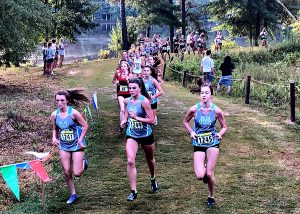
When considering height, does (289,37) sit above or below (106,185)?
above

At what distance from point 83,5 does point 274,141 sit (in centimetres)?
3357

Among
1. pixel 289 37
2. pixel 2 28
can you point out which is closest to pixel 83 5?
pixel 289 37

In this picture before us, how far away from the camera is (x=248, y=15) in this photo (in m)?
36.5

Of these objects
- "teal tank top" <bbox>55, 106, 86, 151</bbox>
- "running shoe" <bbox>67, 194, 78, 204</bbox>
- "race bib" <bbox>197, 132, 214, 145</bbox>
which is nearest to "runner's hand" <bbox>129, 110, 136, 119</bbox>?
"teal tank top" <bbox>55, 106, 86, 151</bbox>

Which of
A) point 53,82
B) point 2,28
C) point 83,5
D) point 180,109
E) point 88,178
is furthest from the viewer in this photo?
point 83,5

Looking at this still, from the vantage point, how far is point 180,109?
1538 cm

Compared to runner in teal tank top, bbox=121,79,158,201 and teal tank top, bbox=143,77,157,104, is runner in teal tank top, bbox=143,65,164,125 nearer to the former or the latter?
teal tank top, bbox=143,77,157,104

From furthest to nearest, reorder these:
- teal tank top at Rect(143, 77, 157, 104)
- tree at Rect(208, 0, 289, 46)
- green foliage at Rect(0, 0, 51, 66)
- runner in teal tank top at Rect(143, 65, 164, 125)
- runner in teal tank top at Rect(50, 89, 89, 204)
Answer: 1. tree at Rect(208, 0, 289, 46)
2. green foliage at Rect(0, 0, 51, 66)
3. teal tank top at Rect(143, 77, 157, 104)
4. runner in teal tank top at Rect(143, 65, 164, 125)
5. runner in teal tank top at Rect(50, 89, 89, 204)

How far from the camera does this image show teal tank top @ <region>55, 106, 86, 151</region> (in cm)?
688

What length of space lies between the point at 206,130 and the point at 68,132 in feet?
6.76

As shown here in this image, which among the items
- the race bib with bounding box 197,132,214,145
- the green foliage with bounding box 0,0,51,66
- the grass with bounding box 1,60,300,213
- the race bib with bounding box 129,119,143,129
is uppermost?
the green foliage with bounding box 0,0,51,66

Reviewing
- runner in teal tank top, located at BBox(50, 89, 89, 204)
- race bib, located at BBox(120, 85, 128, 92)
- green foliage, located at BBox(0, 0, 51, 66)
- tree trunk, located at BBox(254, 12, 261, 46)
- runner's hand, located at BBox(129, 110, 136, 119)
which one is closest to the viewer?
runner in teal tank top, located at BBox(50, 89, 89, 204)

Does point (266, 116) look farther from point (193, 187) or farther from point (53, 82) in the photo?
point (53, 82)

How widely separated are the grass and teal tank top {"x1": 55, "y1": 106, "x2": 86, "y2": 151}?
97cm
